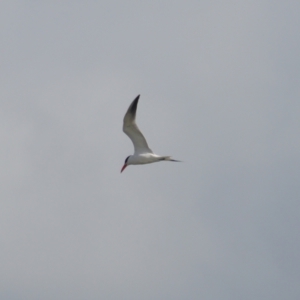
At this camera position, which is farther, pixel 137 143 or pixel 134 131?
pixel 137 143

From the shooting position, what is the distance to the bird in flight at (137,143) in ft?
152

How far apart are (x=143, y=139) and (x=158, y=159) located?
3.21ft

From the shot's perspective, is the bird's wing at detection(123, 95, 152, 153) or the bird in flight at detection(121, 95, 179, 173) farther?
the bird in flight at detection(121, 95, 179, 173)

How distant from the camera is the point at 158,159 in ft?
153

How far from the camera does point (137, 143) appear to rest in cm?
4722

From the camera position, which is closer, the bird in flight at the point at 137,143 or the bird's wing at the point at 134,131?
the bird's wing at the point at 134,131

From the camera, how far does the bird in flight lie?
46.3 meters

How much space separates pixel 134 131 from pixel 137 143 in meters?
0.66

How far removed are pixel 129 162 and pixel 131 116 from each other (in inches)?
95.1

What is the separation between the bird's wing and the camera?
4616 centimetres

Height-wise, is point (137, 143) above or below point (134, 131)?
below

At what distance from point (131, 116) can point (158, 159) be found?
1.92 m

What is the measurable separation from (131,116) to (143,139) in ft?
3.75

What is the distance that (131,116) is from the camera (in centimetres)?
4641
